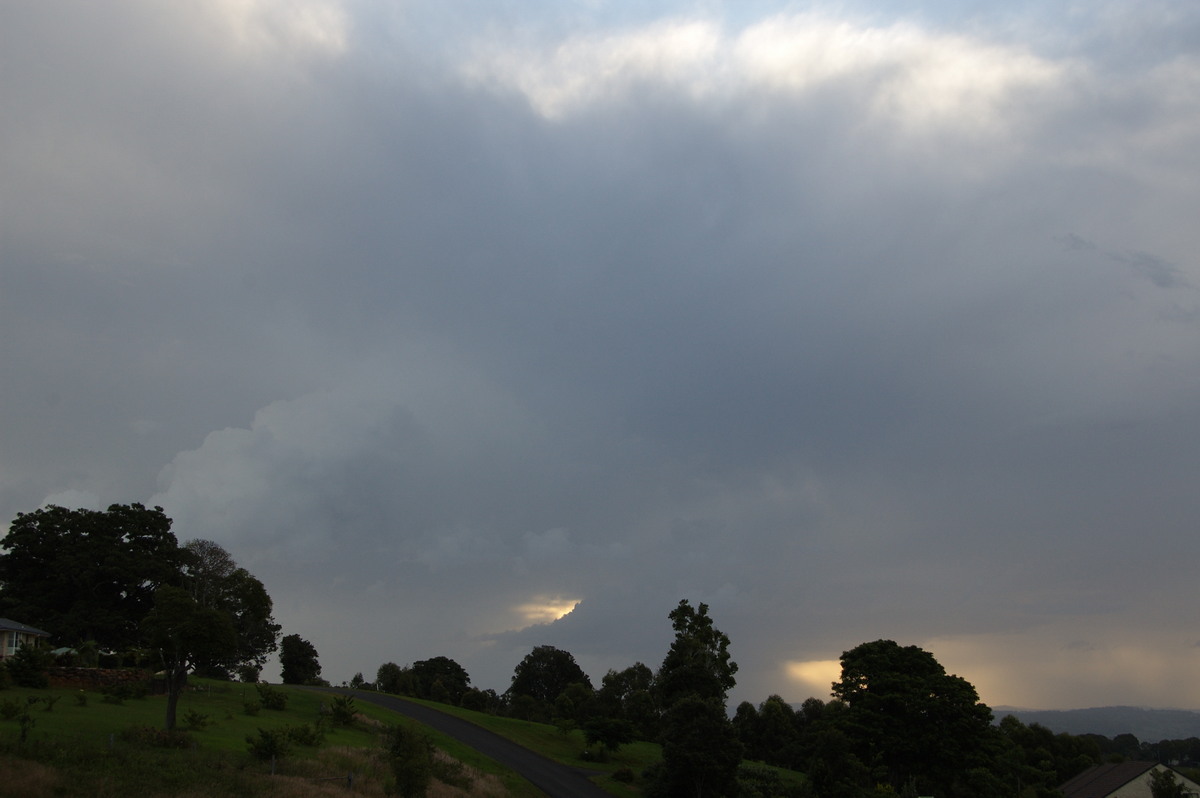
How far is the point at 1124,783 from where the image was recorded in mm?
62938

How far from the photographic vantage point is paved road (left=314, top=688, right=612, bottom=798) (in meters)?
49.9

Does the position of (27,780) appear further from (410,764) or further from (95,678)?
(95,678)

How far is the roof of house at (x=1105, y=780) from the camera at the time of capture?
63378mm

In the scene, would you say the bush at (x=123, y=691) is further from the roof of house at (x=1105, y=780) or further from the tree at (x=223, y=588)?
the roof of house at (x=1105, y=780)

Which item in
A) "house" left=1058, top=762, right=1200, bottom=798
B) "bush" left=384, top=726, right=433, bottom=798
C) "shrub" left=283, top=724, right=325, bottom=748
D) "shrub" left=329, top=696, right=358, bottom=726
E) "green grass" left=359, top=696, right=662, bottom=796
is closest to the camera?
"bush" left=384, top=726, right=433, bottom=798

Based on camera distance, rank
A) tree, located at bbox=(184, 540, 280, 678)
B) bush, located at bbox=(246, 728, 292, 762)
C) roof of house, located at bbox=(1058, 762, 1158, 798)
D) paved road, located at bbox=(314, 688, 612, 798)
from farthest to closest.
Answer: tree, located at bbox=(184, 540, 280, 678), roof of house, located at bbox=(1058, 762, 1158, 798), paved road, located at bbox=(314, 688, 612, 798), bush, located at bbox=(246, 728, 292, 762)

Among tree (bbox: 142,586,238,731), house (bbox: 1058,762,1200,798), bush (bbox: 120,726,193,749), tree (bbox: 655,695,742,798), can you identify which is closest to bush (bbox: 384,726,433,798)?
bush (bbox: 120,726,193,749)

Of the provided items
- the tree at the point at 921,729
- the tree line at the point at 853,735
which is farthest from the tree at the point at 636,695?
the tree at the point at 921,729

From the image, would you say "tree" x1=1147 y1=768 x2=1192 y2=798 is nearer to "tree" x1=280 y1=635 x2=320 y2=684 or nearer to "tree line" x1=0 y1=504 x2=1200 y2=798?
"tree line" x1=0 y1=504 x2=1200 y2=798

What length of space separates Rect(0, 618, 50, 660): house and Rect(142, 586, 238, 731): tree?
26348 mm

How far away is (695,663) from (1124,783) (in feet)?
120

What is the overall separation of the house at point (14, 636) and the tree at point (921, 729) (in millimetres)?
61703

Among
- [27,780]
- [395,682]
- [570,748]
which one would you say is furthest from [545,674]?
[27,780]

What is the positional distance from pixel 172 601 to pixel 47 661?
15.4 meters
